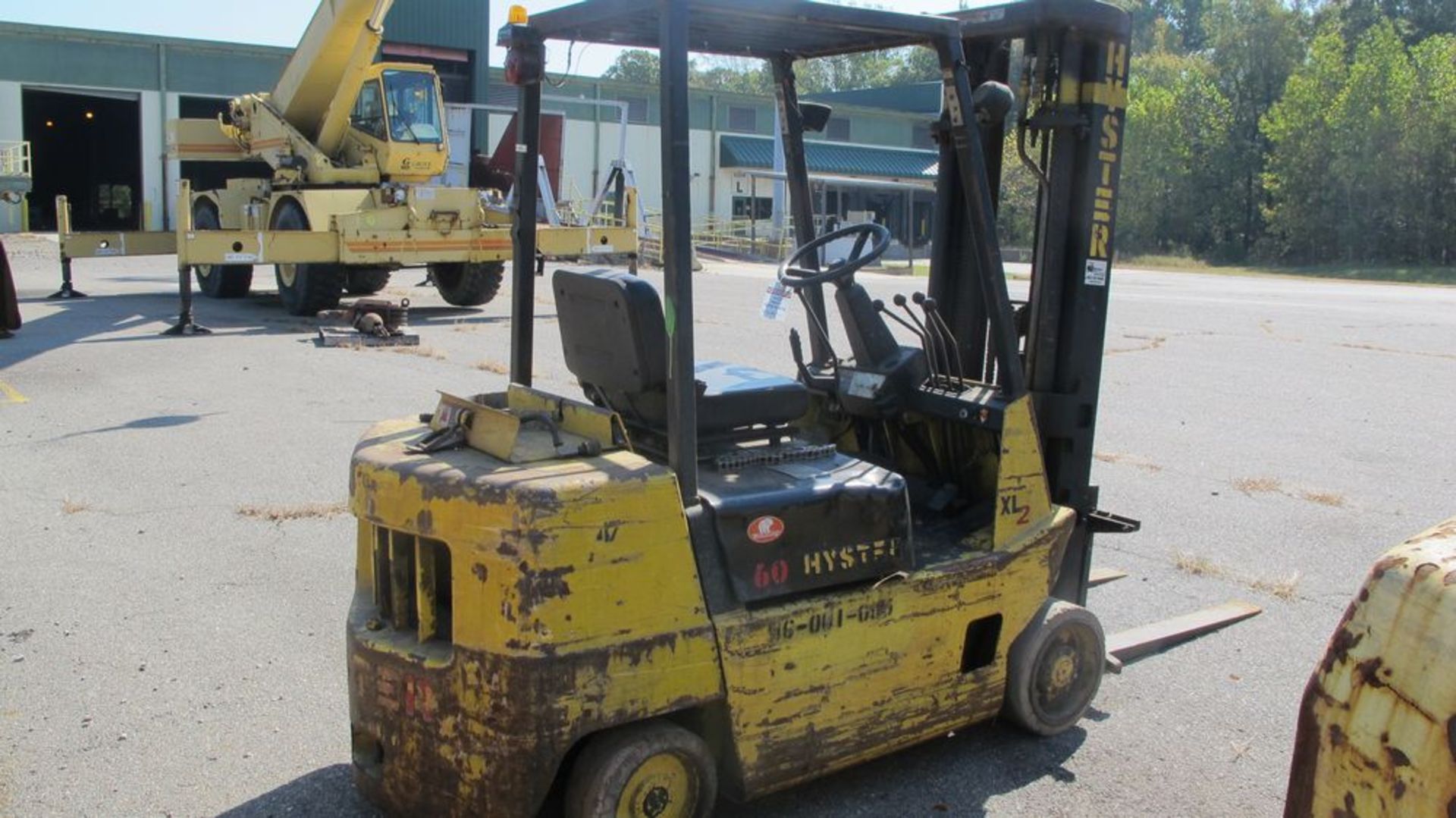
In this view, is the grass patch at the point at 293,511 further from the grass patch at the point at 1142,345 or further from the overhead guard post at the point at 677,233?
the grass patch at the point at 1142,345

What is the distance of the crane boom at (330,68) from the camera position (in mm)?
17938

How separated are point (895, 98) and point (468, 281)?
4356cm

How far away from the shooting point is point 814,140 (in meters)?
47.9

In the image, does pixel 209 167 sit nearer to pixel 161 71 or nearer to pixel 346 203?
pixel 161 71

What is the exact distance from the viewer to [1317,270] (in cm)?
5003

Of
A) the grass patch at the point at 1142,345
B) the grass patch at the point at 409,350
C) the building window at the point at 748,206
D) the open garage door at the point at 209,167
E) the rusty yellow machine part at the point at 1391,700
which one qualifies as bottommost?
the grass patch at the point at 409,350

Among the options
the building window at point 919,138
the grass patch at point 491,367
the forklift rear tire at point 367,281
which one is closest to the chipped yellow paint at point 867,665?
the grass patch at point 491,367

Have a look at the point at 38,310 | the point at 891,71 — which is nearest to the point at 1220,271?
the point at 38,310

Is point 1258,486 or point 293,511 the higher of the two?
point 1258,486

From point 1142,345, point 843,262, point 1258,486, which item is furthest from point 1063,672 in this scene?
point 1142,345

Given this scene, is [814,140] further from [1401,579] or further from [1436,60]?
[1401,579]

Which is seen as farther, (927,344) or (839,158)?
(839,158)

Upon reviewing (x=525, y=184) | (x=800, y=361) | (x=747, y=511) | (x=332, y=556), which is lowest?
(x=332, y=556)

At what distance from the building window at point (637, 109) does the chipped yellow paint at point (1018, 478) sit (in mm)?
46033
